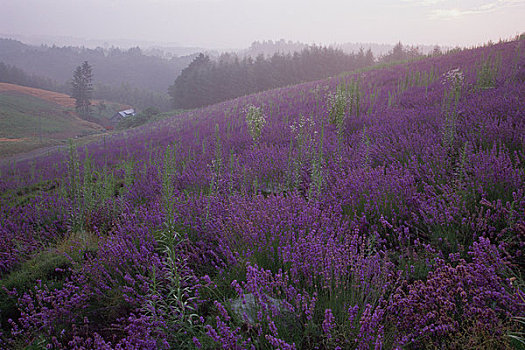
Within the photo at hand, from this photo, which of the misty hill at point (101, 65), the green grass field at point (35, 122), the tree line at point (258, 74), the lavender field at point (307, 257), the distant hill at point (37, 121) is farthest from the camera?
the misty hill at point (101, 65)

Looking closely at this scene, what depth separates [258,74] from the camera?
51562 millimetres

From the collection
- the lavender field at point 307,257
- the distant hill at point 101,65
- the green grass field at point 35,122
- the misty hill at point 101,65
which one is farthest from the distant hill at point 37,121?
the distant hill at point 101,65

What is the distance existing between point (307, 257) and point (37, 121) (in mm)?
60323

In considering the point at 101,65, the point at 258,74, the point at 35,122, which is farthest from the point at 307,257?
the point at 101,65

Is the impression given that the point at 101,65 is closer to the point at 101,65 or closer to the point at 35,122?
the point at 101,65

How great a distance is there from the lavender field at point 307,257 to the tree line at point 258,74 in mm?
47010

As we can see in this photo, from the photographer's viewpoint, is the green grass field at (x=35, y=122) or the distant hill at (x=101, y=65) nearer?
the green grass field at (x=35, y=122)

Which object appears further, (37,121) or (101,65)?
(101,65)

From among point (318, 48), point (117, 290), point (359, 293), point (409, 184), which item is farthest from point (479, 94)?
point (318, 48)

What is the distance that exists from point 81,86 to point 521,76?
79.5 m

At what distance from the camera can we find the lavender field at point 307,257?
143cm

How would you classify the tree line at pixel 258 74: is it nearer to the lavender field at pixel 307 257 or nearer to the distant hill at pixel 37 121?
the distant hill at pixel 37 121

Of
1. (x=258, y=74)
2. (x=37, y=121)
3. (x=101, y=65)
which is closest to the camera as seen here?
(x=37, y=121)

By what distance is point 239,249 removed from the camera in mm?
2225
